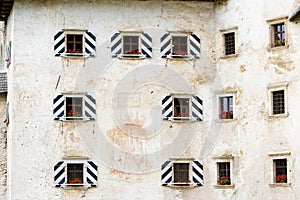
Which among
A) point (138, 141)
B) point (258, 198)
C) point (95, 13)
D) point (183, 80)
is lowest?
point (258, 198)

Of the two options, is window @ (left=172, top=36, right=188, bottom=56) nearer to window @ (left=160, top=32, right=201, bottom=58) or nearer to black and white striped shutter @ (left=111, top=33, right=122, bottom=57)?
window @ (left=160, top=32, right=201, bottom=58)

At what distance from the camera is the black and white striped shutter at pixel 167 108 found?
114ft

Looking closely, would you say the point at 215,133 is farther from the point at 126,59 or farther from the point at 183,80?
the point at 126,59

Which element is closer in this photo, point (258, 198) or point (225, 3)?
point (258, 198)

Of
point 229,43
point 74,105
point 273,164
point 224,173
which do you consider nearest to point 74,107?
point 74,105

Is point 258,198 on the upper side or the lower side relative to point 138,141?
lower

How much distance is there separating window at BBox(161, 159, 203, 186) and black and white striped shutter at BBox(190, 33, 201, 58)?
14.3 feet

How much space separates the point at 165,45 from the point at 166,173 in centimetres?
517

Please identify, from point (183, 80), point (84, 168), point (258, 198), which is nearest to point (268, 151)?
point (258, 198)

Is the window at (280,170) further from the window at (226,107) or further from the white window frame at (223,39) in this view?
the white window frame at (223,39)

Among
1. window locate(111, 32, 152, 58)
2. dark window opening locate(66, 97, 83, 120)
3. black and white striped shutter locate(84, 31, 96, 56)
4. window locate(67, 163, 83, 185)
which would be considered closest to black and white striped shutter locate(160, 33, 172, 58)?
window locate(111, 32, 152, 58)

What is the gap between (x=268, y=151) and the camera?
32750mm

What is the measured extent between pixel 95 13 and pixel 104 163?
6006 millimetres

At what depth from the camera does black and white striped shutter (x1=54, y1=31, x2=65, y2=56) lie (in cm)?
3422
